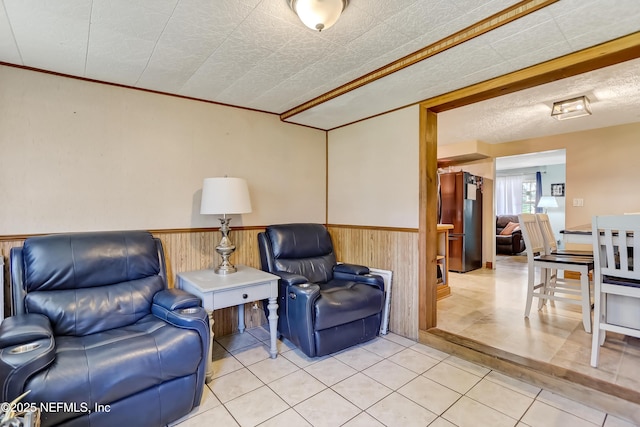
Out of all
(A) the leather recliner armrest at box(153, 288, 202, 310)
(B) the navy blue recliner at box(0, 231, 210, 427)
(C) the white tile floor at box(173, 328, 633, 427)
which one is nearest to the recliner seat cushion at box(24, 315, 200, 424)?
(B) the navy blue recliner at box(0, 231, 210, 427)

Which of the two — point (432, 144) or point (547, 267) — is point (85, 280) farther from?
point (547, 267)

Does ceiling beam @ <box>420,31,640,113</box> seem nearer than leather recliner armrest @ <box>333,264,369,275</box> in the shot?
Yes

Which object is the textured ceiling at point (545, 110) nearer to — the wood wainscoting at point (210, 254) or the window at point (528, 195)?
the wood wainscoting at point (210, 254)

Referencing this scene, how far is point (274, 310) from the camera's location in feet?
8.30

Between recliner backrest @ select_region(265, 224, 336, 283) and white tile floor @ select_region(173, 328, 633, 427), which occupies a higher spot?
recliner backrest @ select_region(265, 224, 336, 283)

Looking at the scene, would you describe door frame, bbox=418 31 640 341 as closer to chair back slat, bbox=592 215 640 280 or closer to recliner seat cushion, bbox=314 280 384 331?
recliner seat cushion, bbox=314 280 384 331

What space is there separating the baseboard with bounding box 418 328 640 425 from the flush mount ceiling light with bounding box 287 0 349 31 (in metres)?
2.46

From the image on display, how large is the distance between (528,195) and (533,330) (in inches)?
276

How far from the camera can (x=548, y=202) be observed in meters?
7.84

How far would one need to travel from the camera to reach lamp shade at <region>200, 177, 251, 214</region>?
8.16 ft

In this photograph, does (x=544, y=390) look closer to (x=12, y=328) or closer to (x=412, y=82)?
(x=412, y=82)

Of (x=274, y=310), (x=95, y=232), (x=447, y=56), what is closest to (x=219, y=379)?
(x=274, y=310)

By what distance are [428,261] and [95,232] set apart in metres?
2.66

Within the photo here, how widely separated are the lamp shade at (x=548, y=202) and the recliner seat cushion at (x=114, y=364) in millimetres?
8785
